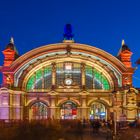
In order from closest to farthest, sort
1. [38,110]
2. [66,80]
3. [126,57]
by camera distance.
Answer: [38,110] < [66,80] < [126,57]

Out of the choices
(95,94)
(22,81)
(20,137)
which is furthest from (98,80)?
(20,137)

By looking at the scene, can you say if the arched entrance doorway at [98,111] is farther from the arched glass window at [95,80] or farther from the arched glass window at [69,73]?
the arched glass window at [69,73]

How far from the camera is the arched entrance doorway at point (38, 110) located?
3253 inches

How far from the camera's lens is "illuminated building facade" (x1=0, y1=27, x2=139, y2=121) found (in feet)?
267

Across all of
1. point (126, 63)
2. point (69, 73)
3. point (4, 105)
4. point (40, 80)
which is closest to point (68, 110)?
point (69, 73)

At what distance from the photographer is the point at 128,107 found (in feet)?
150

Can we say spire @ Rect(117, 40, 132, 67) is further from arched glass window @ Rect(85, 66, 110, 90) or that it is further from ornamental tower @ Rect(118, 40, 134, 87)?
arched glass window @ Rect(85, 66, 110, 90)

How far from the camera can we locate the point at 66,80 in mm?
83812

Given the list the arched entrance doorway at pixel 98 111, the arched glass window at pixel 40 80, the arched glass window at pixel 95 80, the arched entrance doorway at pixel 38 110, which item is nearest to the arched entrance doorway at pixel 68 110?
the arched entrance doorway at pixel 98 111

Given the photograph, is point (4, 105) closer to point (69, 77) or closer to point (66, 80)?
point (66, 80)

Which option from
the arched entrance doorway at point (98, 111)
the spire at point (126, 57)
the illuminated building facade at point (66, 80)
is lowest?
the arched entrance doorway at point (98, 111)

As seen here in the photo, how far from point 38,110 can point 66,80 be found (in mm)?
8478

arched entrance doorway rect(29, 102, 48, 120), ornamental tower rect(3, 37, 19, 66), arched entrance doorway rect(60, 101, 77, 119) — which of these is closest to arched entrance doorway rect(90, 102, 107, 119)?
arched entrance doorway rect(60, 101, 77, 119)

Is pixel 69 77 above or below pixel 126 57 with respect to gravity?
below
